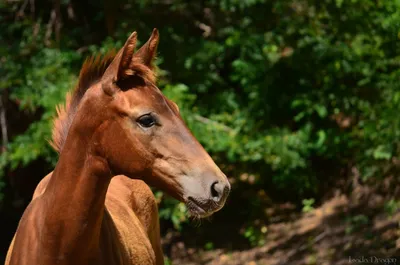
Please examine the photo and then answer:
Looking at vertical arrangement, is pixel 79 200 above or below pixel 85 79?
below

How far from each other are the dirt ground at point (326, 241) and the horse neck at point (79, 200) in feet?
12.5

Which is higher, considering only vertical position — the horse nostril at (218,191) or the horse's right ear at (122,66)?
the horse's right ear at (122,66)

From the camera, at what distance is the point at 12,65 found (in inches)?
279

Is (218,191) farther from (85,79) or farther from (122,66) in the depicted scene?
(85,79)

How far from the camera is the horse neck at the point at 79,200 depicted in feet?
9.75

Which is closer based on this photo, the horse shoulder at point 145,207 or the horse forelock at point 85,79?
the horse forelock at point 85,79

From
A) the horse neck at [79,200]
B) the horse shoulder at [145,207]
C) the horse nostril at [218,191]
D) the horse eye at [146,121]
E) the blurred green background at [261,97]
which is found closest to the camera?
the horse nostril at [218,191]

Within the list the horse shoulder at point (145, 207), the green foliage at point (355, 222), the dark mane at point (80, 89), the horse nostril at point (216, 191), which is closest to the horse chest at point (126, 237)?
the horse shoulder at point (145, 207)

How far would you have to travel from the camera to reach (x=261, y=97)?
773 centimetres

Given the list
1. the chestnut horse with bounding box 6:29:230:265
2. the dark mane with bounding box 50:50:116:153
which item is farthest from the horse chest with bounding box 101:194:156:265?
the dark mane with bounding box 50:50:116:153

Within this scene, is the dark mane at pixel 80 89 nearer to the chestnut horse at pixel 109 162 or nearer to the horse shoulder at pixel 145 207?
the chestnut horse at pixel 109 162

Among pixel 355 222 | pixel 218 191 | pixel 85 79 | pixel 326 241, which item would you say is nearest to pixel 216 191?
pixel 218 191

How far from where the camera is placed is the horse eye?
9.33ft

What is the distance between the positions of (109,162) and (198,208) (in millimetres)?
464
